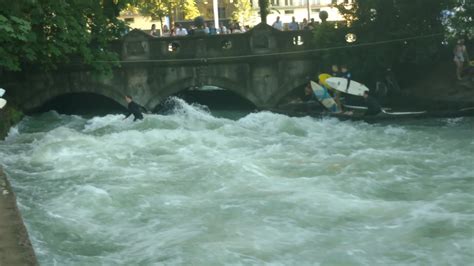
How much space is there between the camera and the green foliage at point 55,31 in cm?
2048

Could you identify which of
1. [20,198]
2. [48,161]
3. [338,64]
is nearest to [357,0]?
[338,64]

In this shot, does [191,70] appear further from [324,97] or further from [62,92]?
[324,97]

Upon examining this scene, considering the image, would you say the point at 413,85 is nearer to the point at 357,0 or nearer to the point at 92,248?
the point at 357,0

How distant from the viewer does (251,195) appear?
13.5 metres

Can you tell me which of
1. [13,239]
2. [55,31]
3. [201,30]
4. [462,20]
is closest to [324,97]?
[462,20]

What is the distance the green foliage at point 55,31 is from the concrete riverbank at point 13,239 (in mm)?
9579

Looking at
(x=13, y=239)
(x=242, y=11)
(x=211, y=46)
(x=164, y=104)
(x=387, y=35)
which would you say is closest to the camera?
(x=13, y=239)

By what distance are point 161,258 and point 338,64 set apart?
1835 centimetres

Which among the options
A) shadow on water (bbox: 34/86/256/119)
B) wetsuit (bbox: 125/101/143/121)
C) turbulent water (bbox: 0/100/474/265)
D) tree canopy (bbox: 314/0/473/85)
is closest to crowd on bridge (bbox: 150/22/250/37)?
shadow on water (bbox: 34/86/256/119)

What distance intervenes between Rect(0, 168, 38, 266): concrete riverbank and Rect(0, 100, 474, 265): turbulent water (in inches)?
42.1

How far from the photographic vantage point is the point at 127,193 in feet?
46.3

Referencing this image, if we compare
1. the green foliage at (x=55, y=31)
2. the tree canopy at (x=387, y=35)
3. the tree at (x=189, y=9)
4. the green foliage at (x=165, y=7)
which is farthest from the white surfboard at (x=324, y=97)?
the tree at (x=189, y=9)

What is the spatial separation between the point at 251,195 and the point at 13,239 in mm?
5884

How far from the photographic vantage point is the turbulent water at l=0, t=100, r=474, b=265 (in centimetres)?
1038
